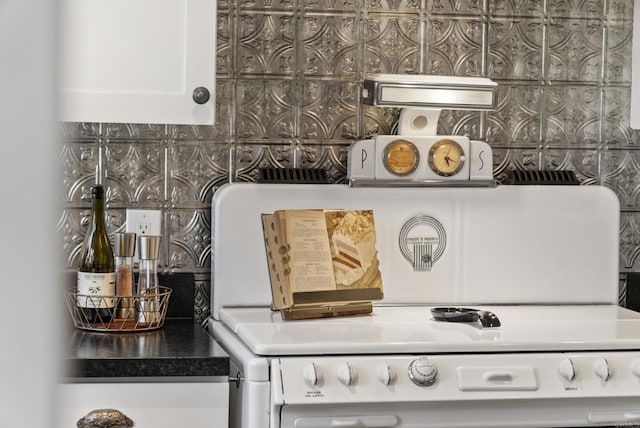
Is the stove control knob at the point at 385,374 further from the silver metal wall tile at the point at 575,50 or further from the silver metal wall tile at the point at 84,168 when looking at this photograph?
the silver metal wall tile at the point at 575,50

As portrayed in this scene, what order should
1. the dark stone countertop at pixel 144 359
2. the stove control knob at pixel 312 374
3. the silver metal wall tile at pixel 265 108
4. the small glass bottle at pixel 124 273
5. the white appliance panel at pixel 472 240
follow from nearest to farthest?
the stove control knob at pixel 312 374 → the dark stone countertop at pixel 144 359 → the small glass bottle at pixel 124 273 → the white appliance panel at pixel 472 240 → the silver metal wall tile at pixel 265 108

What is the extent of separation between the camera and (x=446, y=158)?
2555mm

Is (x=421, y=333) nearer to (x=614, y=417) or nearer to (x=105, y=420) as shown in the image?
(x=614, y=417)

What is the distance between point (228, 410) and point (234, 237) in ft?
1.94

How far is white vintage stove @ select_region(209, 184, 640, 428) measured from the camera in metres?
1.87

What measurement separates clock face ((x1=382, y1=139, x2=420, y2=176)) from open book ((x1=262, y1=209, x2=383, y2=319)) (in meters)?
0.26

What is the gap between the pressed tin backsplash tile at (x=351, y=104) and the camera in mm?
2547

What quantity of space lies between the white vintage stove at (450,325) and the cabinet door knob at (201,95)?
0.36 m

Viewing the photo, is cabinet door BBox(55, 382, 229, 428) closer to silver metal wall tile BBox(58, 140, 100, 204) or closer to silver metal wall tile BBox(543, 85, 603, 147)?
silver metal wall tile BBox(58, 140, 100, 204)

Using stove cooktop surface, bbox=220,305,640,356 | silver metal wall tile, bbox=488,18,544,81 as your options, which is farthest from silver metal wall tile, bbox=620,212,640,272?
silver metal wall tile, bbox=488,18,544,81

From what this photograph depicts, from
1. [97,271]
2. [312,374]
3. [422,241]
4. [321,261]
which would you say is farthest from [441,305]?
[97,271]

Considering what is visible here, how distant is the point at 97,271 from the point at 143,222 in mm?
274

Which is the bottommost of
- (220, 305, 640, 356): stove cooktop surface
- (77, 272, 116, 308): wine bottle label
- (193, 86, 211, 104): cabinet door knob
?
(220, 305, 640, 356): stove cooktop surface

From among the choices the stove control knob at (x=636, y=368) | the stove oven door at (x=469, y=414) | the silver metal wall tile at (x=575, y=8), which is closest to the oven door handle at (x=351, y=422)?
the stove oven door at (x=469, y=414)
